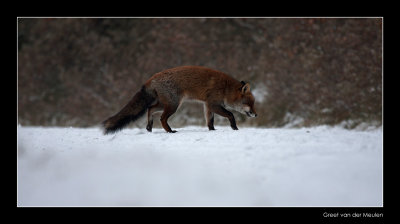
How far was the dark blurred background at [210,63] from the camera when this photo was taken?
11.6 m

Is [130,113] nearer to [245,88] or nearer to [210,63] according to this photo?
[245,88]

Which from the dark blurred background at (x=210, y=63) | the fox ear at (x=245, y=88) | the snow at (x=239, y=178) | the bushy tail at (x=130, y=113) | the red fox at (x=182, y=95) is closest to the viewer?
the snow at (x=239, y=178)

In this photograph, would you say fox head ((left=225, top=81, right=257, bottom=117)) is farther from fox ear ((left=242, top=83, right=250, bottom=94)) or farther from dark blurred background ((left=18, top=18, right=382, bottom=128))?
dark blurred background ((left=18, top=18, right=382, bottom=128))

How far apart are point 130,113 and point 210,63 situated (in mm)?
8756

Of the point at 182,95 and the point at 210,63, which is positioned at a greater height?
the point at 210,63

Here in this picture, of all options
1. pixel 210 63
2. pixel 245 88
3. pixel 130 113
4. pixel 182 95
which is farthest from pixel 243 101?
pixel 210 63

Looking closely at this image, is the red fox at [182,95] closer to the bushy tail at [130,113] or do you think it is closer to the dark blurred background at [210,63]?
the bushy tail at [130,113]

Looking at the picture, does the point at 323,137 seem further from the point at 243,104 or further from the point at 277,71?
the point at 277,71

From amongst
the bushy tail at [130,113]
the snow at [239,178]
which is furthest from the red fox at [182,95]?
the snow at [239,178]

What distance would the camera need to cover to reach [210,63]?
1612 centimetres

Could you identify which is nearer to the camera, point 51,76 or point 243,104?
point 243,104

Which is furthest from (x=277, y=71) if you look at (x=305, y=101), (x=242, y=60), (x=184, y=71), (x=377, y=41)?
(x=184, y=71)

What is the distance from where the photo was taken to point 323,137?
614 centimetres

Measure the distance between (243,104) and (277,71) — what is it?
583cm
